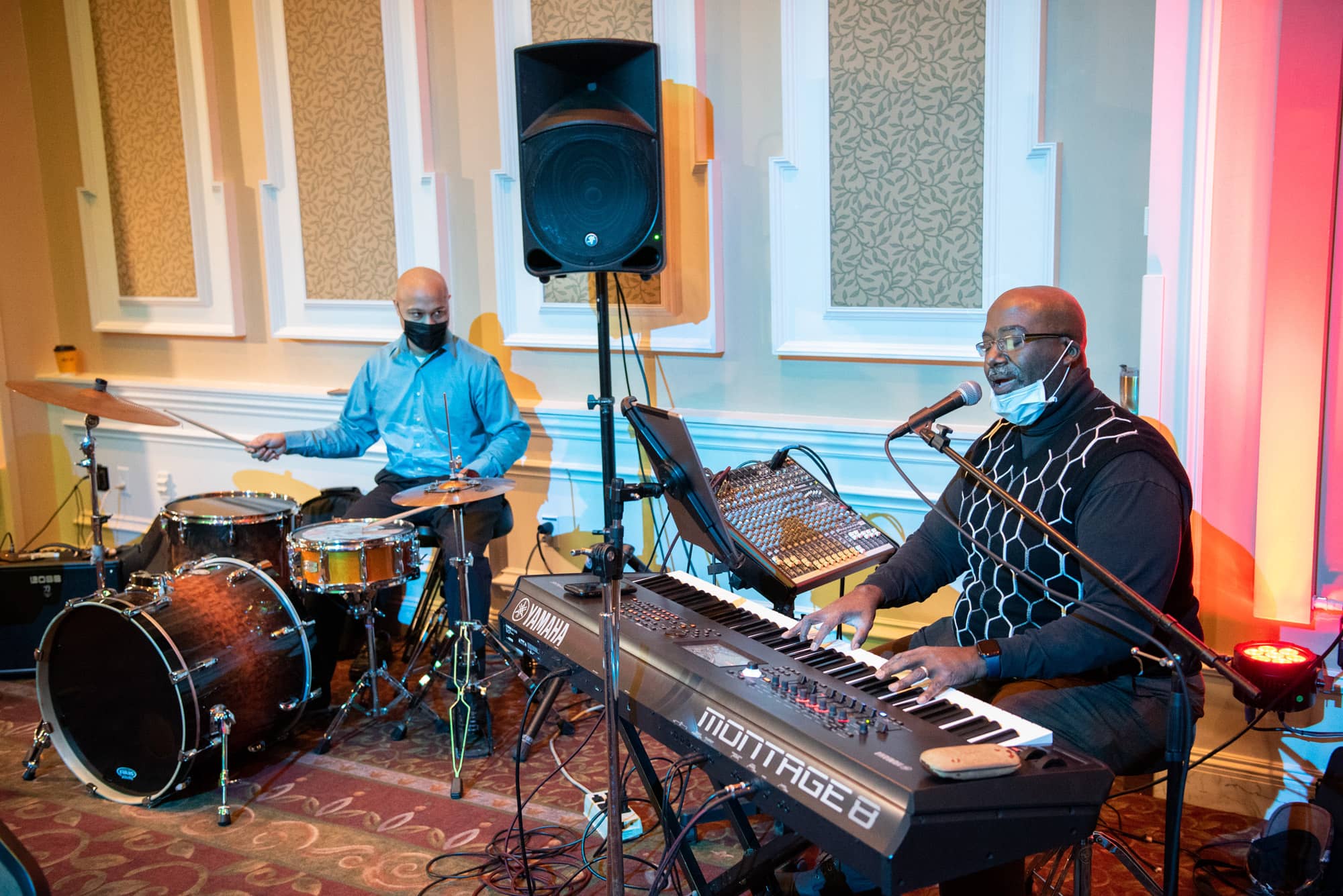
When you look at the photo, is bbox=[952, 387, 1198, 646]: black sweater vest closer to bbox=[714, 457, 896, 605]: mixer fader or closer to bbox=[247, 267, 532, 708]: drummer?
bbox=[714, 457, 896, 605]: mixer fader

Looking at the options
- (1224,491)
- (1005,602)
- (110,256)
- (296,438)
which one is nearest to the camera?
(1005,602)

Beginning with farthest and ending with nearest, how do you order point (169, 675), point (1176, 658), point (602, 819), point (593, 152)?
point (593, 152)
point (169, 675)
point (602, 819)
point (1176, 658)

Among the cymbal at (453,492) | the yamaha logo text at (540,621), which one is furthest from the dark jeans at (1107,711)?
the cymbal at (453,492)

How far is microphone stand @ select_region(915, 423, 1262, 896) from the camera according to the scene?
67.9 inches

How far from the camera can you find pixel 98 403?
3.48 meters

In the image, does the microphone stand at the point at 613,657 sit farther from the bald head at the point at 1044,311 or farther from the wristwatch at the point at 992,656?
the bald head at the point at 1044,311

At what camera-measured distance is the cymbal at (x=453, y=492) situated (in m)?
3.17

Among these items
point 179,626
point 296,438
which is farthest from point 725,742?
point 296,438

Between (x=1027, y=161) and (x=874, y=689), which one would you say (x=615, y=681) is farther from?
(x=1027, y=161)

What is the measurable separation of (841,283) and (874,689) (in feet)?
6.37

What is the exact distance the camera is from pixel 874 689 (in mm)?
1864

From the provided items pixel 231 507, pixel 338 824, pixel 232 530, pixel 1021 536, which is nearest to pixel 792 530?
pixel 1021 536

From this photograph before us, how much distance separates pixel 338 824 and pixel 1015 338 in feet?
7.10

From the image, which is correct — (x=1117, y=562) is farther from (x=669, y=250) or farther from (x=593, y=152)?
(x=669, y=250)
